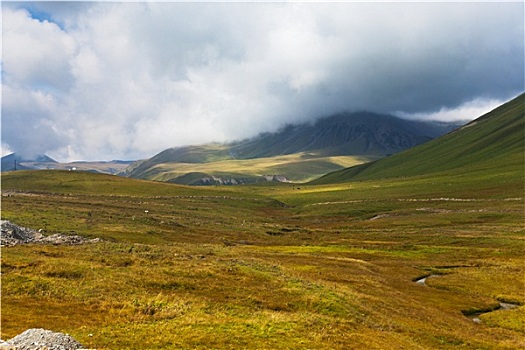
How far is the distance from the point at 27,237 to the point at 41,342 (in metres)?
61.0

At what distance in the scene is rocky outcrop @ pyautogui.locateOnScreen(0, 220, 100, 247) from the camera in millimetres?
71188

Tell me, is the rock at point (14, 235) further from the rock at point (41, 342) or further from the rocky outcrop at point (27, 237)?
the rock at point (41, 342)

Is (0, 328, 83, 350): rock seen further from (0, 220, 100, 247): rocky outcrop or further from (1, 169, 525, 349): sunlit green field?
(0, 220, 100, 247): rocky outcrop

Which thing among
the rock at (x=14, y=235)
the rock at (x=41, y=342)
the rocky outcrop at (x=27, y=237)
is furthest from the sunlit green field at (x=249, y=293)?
the rocky outcrop at (x=27, y=237)

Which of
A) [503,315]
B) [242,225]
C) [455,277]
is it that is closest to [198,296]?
[503,315]

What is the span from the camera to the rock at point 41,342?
84.1 feet

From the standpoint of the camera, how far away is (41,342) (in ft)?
85.1

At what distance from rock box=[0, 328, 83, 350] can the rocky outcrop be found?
47.8m

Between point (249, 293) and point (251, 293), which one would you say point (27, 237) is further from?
point (251, 293)

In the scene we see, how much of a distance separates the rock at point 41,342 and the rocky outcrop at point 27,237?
157ft

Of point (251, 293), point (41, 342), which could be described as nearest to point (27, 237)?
point (251, 293)

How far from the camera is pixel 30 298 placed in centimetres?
4322

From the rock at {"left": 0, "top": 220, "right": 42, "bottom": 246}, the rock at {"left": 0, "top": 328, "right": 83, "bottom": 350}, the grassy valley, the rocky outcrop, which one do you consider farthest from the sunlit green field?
the rocky outcrop

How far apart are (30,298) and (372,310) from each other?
129 feet
